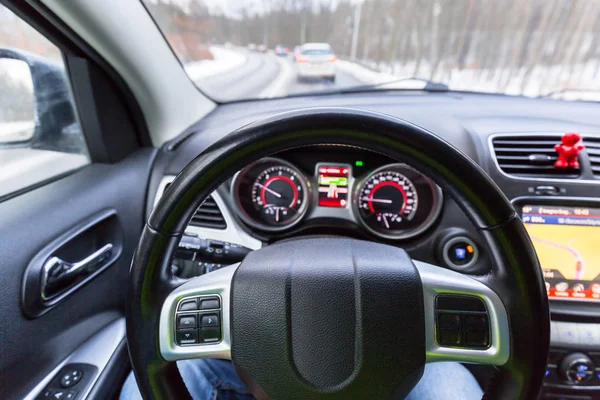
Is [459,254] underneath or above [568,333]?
above

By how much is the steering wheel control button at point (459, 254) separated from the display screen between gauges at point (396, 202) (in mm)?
114

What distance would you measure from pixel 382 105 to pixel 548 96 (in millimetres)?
828

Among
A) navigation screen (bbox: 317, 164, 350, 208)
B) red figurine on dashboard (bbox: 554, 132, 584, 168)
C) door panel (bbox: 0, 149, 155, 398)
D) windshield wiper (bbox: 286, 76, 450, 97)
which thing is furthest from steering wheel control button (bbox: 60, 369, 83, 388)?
red figurine on dashboard (bbox: 554, 132, 584, 168)

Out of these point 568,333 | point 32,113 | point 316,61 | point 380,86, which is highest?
point 316,61

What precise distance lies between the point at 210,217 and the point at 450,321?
1.07 metres

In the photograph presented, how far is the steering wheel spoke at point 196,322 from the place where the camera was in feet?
2.68

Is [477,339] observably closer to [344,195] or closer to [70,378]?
[344,195]

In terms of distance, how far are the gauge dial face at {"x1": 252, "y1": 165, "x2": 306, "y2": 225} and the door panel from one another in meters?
0.49

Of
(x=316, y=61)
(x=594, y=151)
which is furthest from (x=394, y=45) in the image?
(x=594, y=151)

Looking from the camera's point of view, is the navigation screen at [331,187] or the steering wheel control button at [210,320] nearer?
the steering wheel control button at [210,320]

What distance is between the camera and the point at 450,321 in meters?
0.81

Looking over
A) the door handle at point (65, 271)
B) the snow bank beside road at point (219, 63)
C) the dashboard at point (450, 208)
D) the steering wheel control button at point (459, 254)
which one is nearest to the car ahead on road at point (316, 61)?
the snow bank beside road at point (219, 63)

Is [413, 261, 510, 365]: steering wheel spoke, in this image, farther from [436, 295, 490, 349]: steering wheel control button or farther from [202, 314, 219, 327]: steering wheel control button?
[202, 314, 219, 327]: steering wheel control button

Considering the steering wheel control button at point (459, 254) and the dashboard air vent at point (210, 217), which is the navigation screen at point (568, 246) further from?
the dashboard air vent at point (210, 217)
